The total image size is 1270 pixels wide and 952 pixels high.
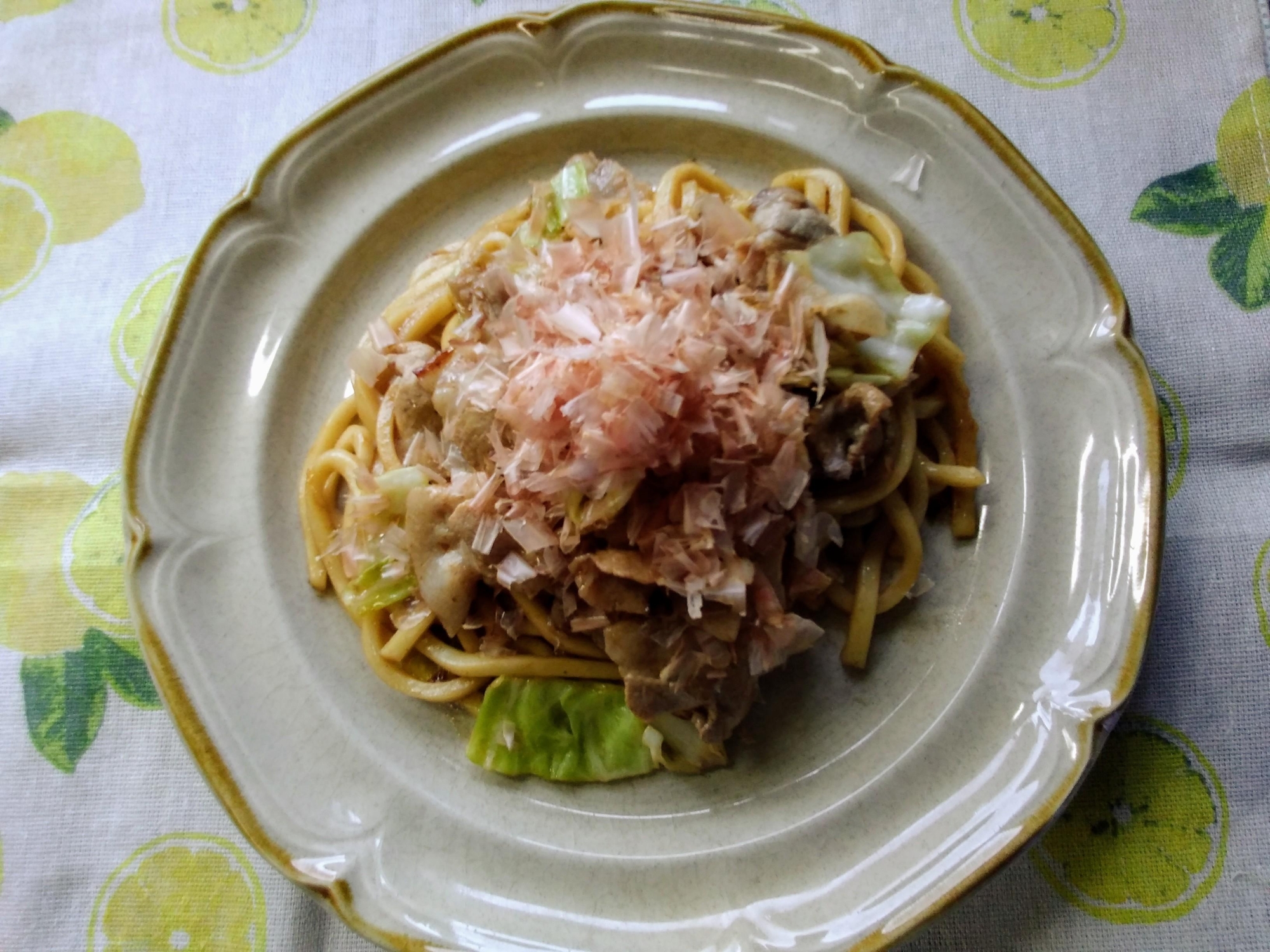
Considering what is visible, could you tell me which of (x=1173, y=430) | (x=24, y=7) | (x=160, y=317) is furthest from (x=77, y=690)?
(x=1173, y=430)

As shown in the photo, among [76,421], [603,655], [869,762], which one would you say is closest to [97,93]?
[76,421]

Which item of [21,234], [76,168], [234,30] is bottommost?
[21,234]

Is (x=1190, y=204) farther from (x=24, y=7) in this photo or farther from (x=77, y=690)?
(x=24, y=7)

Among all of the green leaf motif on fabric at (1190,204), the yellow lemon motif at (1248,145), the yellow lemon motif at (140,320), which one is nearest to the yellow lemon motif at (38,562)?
the yellow lemon motif at (140,320)

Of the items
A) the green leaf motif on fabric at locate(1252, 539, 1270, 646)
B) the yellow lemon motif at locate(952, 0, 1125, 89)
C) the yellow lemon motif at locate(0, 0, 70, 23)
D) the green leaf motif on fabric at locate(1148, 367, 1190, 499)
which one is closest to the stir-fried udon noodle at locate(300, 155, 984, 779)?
the green leaf motif on fabric at locate(1148, 367, 1190, 499)

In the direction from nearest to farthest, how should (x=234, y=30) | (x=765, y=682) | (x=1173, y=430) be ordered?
(x=765, y=682) → (x=1173, y=430) → (x=234, y=30)

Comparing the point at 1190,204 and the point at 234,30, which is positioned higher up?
the point at 234,30

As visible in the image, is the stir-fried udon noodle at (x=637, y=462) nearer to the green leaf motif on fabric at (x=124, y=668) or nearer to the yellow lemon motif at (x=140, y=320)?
the green leaf motif on fabric at (x=124, y=668)
